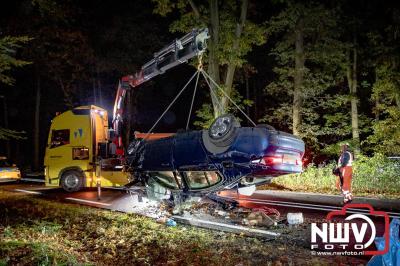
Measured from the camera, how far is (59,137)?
49.6 ft

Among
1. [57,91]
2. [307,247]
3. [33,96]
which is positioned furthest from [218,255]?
[33,96]

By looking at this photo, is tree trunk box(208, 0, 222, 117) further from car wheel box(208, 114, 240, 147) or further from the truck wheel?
car wheel box(208, 114, 240, 147)

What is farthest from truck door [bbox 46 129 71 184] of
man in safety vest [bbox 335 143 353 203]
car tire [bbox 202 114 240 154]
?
man in safety vest [bbox 335 143 353 203]

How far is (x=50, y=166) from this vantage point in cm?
1513

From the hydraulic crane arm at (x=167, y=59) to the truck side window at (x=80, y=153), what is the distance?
1205mm

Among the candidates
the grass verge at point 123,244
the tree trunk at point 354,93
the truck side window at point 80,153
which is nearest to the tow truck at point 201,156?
the truck side window at point 80,153

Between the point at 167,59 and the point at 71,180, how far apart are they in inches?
268

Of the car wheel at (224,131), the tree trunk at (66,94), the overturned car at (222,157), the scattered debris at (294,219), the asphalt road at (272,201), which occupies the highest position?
the tree trunk at (66,94)

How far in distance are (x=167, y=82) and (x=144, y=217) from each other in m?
29.3

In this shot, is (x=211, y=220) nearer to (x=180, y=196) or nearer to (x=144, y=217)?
(x=180, y=196)

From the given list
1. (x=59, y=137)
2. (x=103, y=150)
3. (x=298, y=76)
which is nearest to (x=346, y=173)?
(x=103, y=150)

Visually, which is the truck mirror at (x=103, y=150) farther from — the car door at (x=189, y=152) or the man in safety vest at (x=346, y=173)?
the man in safety vest at (x=346, y=173)

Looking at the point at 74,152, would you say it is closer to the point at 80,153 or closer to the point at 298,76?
the point at 80,153

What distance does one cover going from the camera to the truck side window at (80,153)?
49.2ft
